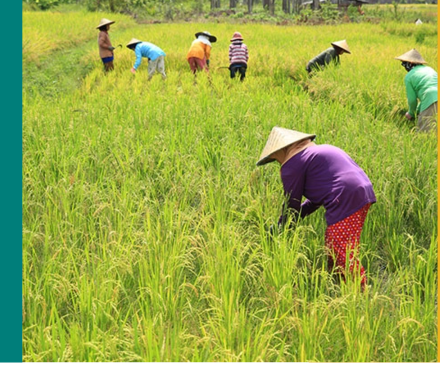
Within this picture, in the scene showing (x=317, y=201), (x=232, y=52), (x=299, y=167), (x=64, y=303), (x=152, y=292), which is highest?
(x=232, y=52)

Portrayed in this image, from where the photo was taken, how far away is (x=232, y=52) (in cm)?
766

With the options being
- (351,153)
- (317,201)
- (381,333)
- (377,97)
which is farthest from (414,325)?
(377,97)

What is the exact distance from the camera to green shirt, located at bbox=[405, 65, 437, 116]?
4.67m

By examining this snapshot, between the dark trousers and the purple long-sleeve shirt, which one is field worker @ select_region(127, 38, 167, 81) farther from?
the purple long-sleeve shirt

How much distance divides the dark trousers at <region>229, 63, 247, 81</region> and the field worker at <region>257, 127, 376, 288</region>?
541 centimetres

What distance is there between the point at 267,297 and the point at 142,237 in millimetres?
855

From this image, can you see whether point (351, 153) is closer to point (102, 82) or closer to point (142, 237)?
point (142, 237)

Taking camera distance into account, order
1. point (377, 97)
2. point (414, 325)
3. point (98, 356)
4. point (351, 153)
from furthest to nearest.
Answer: point (377, 97)
point (351, 153)
point (414, 325)
point (98, 356)

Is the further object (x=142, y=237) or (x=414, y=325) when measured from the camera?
(x=142, y=237)

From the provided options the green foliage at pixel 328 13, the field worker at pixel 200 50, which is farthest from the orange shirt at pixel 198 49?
the green foliage at pixel 328 13

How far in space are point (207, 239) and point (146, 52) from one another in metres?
5.96

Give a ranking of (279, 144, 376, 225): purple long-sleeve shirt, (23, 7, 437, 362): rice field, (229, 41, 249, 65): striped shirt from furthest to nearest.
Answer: (229, 41, 249, 65): striped shirt → (279, 144, 376, 225): purple long-sleeve shirt → (23, 7, 437, 362): rice field

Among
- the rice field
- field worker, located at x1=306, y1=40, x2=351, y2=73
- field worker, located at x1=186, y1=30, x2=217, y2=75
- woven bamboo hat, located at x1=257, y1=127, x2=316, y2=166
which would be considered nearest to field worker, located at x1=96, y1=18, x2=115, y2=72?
field worker, located at x1=186, y1=30, x2=217, y2=75

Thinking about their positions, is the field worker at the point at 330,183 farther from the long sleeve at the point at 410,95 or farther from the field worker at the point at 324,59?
the field worker at the point at 324,59
